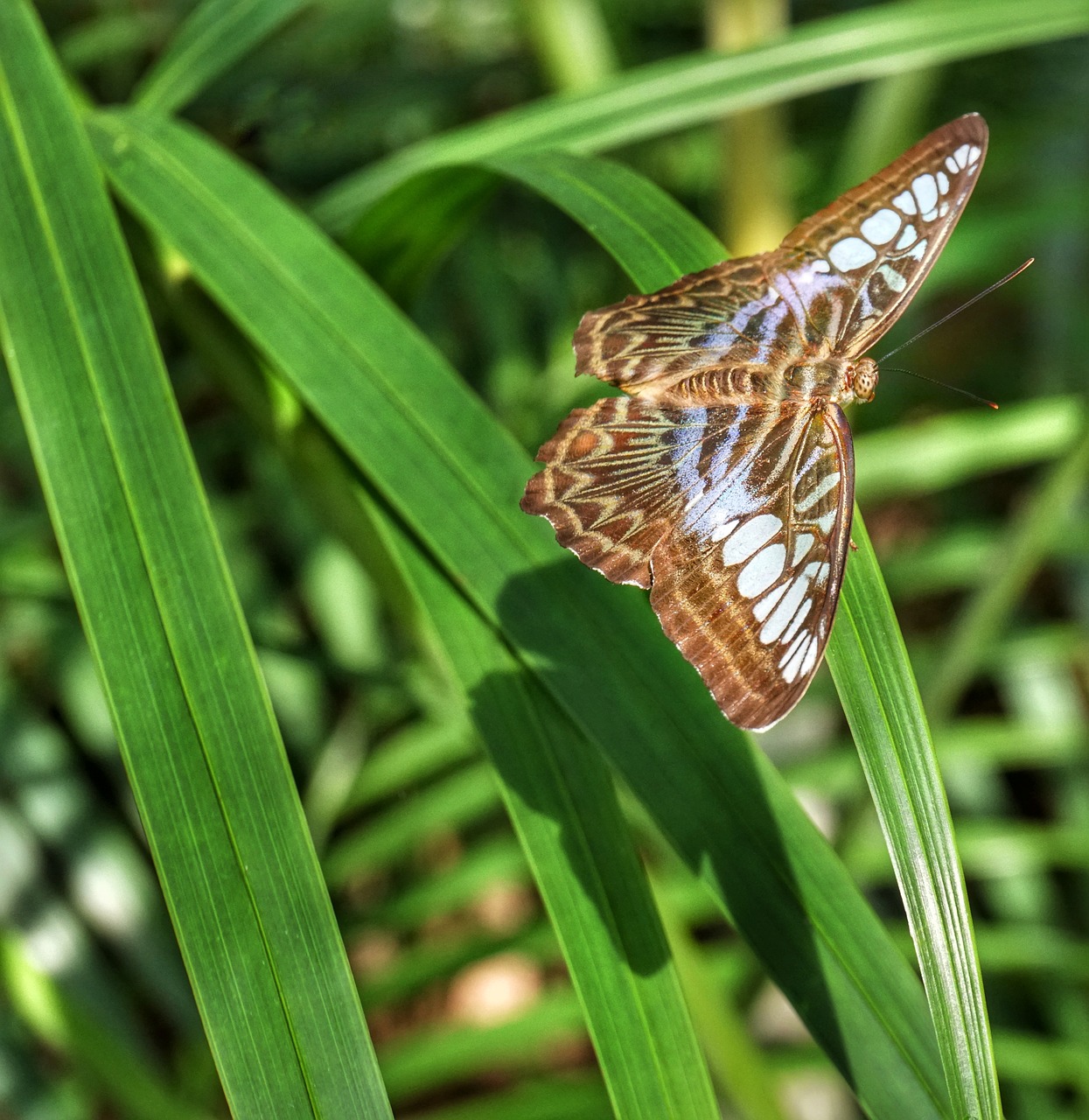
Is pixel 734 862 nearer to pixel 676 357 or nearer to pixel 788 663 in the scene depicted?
pixel 788 663

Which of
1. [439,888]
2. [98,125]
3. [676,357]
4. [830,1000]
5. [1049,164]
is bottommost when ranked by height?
[830,1000]

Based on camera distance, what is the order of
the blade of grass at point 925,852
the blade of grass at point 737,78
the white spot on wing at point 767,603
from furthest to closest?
1. the blade of grass at point 737,78
2. the white spot on wing at point 767,603
3. the blade of grass at point 925,852

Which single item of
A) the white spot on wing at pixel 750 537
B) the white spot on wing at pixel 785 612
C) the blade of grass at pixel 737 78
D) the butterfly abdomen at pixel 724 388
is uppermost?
the blade of grass at pixel 737 78

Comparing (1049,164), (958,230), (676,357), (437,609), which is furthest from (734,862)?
(1049,164)

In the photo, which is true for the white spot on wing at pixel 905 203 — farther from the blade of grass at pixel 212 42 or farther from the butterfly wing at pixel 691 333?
the blade of grass at pixel 212 42

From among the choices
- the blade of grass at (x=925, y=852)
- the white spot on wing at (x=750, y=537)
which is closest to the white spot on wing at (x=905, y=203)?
the white spot on wing at (x=750, y=537)

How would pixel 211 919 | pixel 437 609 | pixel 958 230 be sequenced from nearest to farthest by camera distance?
1. pixel 211 919
2. pixel 437 609
3. pixel 958 230

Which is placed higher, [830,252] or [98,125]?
[98,125]
